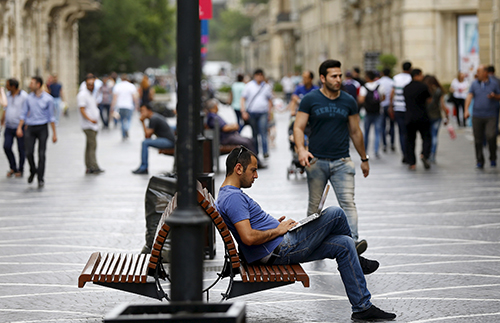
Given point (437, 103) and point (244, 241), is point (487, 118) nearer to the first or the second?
point (437, 103)

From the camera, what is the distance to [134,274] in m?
5.35

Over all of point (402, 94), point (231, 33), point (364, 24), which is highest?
point (231, 33)

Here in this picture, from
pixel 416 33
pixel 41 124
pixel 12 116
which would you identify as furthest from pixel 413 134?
pixel 416 33

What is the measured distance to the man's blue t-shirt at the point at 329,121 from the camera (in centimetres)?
743

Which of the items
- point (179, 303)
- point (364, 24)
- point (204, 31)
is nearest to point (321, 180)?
point (179, 303)

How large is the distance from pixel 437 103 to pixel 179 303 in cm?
1308

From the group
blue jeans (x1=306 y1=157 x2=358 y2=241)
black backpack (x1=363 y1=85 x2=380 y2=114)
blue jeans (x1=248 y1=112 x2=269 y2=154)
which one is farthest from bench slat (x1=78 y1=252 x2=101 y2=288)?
black backpack (x1=363 y1=85 x2=380 y2=114)

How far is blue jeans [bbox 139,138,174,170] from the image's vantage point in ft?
47.6

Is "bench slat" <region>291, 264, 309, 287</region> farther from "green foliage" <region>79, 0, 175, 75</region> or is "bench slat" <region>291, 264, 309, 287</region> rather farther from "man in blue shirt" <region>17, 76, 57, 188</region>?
"green foliage" <region>79, 0, 175, 75</region>

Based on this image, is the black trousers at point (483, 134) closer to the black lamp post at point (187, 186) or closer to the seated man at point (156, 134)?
the seated man at point (156, 134)

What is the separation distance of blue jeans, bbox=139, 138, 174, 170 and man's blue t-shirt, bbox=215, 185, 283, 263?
9021 mm

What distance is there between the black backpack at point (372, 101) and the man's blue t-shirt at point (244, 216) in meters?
11.9

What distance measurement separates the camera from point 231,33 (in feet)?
368

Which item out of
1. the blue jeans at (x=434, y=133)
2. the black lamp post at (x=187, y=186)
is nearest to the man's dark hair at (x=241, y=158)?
the black lamp post at (x=187, y=186)
